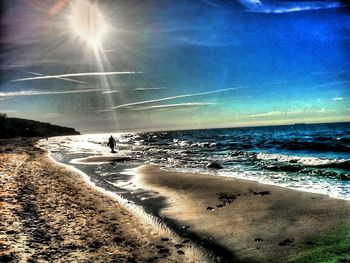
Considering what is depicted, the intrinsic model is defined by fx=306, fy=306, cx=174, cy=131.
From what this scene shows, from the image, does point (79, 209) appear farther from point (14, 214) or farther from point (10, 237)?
point (10, 237)

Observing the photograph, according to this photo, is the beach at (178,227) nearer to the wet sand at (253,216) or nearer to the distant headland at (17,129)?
the wet sand at (253,216)

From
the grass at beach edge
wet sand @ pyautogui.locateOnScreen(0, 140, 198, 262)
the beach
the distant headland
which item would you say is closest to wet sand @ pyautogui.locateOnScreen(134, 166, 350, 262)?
the beach

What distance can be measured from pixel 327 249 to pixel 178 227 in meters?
3.65

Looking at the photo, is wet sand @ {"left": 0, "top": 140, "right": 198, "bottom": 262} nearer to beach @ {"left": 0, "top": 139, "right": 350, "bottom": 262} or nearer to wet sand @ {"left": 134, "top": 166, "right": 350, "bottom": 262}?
beach @ {"left": 0, "top": 139, "right": 350, "bottom": 262}

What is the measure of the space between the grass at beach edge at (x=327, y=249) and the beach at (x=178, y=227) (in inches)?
0.7

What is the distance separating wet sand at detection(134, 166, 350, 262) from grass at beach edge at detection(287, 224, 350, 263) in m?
0.15

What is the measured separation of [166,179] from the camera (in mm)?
17062

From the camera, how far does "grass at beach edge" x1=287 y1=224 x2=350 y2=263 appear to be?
553 cm

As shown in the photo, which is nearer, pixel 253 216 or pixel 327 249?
pixel 327 249

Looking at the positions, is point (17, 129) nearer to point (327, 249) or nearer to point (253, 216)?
point (253, 216)

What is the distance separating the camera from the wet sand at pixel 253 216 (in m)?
6.45

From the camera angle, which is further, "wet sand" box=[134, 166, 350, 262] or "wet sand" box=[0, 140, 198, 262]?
"wet sand" box=[134, 166, 350, 262]

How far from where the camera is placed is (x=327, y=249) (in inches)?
233

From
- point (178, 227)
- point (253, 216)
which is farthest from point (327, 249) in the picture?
point (178, 227)
